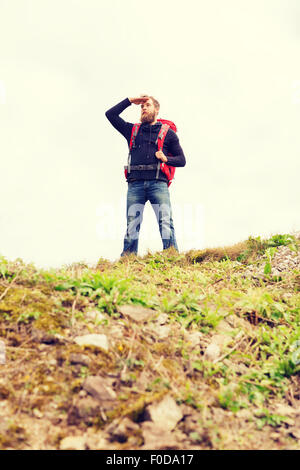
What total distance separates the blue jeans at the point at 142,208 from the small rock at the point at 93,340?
17.8 feet

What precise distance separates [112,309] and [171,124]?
6403 millimetres

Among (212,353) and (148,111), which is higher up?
(148,111)

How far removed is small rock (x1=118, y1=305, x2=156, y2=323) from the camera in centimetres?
406

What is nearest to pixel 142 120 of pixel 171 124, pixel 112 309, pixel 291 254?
pixel 171 124

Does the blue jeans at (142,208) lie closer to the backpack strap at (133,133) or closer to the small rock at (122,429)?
the backpack strap at (133,133)

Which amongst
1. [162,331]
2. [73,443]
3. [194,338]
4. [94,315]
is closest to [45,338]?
[94,315]

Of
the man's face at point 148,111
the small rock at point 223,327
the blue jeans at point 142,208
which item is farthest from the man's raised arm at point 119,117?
the small rock at point 223,327

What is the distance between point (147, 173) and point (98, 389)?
629cm

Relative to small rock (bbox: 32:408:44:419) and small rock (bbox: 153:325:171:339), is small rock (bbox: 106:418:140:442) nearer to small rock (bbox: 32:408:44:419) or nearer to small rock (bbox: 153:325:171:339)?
small rock (bbox: 32:408:44:419)

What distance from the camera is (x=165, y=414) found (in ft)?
10.2

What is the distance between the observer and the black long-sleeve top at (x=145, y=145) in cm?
895

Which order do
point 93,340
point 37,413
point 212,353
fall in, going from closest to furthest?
1. point 37,413
2. point 93,340
3. point 212,353

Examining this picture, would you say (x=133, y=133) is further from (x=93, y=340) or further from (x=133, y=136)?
(x=93, y=340)
